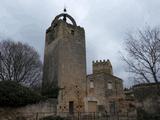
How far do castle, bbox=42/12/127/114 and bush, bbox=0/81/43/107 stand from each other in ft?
13.2

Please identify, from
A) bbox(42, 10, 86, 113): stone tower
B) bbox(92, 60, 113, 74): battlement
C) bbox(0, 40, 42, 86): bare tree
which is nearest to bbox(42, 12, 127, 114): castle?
bbox(42, 10, 86, 113): stone tower

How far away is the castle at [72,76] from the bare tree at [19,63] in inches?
158

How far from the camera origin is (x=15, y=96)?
1930 cm

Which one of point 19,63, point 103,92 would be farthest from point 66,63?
point 19,63

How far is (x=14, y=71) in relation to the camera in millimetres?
30422

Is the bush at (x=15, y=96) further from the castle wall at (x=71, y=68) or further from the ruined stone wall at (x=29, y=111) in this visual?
the castle wall at (x=71, y=68)

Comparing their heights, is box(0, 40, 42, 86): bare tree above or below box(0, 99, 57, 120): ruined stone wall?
above

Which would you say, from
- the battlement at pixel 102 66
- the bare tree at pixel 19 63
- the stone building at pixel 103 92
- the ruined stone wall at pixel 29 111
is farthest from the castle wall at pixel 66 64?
the battlement at pixel 102 66

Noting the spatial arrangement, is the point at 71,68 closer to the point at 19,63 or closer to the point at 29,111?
the point at 29,111

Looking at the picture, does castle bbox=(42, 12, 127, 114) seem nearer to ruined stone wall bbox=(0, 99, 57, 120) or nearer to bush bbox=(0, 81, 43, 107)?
ruined stone wall bbox=(0, 99, 57, 120)

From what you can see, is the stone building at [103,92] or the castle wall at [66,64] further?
the stone building at [103,92]

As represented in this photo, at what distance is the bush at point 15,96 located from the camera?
18913mm

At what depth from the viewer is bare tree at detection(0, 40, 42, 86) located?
30.2m

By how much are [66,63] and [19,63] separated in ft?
27.5
